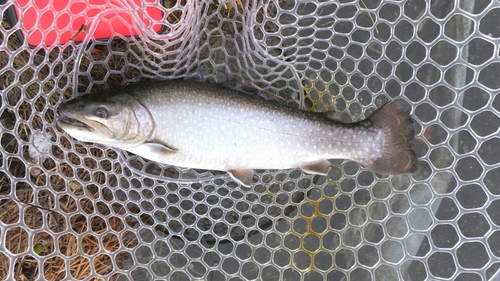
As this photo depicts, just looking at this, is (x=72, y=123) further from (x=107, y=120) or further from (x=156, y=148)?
(x=156, y=148)

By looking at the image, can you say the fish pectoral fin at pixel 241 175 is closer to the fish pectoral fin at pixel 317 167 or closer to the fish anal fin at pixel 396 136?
the fish pectoral fin at pixel 317 167

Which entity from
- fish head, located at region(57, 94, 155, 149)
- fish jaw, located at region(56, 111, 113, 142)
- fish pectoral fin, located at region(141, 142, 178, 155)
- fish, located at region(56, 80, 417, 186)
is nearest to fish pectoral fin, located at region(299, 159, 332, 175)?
fish, located at region(56, 80, 417, 186)

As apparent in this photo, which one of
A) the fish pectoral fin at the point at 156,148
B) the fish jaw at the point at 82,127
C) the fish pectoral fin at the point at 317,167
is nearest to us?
the fish jaw at the point at 82,127

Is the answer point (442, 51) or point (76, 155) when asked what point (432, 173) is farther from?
point (76, 155)

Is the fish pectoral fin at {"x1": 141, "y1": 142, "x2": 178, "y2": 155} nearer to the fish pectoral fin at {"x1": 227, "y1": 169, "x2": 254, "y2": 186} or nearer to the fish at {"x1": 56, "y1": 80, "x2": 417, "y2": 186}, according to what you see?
the fish at {"x1": 56, "y1": 80, "x2": 417, "y2": 186}

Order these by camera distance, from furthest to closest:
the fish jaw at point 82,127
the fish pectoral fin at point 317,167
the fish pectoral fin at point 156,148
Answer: the fish pectoral fin at point 317,167 < the fish pectoral fin at point 156,148 < the fish jaw at point 82,127

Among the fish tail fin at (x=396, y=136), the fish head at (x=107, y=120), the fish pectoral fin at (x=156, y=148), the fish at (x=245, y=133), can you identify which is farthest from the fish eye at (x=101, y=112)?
the fish tail fin at (x=396, y=136)

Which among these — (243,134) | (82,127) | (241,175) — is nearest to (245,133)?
(243,134)
